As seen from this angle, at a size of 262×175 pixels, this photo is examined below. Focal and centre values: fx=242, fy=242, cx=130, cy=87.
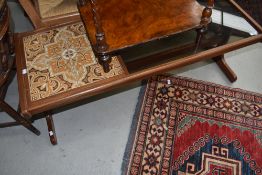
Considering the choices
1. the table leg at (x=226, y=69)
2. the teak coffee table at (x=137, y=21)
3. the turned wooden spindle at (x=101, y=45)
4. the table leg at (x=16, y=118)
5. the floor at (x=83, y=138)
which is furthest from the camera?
the table leg at (x=226, y=69)

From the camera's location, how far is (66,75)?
0.98 m

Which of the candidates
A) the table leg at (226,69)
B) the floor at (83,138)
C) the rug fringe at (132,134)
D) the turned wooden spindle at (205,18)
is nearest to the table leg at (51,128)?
the floor at (83,138)

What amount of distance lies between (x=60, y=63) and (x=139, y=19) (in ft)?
1.26

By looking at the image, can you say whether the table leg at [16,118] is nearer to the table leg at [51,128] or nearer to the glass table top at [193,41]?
the table leg at [51,128]

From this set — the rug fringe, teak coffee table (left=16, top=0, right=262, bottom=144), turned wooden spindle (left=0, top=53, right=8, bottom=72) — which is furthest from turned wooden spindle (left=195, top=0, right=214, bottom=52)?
turned wooden spindle (left=0, top=53, right=8, bottom=72)

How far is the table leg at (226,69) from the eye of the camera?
1517mm

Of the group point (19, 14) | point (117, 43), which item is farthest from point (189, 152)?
point (19, 14)

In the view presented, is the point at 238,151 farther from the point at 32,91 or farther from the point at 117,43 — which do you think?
the point at 32,91

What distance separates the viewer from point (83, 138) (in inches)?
51.9

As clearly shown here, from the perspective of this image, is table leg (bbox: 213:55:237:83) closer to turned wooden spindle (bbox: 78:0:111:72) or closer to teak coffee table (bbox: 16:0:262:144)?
teak coffee table (bbox: 16:0:262:144)

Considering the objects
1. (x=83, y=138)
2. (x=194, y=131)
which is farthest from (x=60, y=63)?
(x=194, y=131)

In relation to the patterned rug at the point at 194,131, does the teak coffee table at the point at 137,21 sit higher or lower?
higher

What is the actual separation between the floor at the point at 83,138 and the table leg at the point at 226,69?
30 mm

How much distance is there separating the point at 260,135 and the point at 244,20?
0.63 metres
